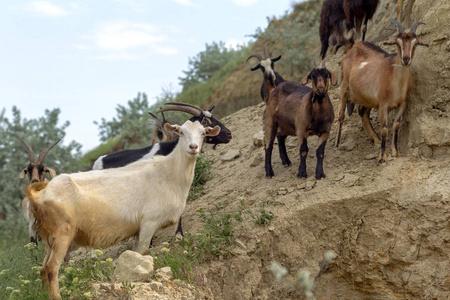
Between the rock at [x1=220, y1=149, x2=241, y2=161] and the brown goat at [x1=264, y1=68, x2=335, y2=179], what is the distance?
1559mm

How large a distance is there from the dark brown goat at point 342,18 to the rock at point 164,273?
6.76 metres

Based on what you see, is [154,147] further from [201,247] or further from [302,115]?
[201,247]

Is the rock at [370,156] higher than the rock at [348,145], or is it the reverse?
the rock at [348,145]

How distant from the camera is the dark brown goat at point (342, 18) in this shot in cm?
1485

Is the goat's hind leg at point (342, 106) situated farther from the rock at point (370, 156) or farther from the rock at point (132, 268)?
the rock at point (132, 268)

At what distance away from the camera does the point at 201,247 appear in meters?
10.6

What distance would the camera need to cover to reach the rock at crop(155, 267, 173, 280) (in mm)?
9555

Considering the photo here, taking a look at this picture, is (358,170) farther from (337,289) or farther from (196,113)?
(196,113)

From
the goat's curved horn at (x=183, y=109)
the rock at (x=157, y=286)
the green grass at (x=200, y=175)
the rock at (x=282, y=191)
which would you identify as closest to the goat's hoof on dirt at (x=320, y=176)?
the rock at (x=282, y=191)

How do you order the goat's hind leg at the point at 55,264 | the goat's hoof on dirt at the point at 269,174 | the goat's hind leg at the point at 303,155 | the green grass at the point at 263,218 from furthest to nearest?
1. the goat's hoof on dirt at the point at 269,174
2. the goat's hind leg at the point at 303,155
3. the green grass at the point at 263,218
4. the goat's hind leg at the point at 55,264

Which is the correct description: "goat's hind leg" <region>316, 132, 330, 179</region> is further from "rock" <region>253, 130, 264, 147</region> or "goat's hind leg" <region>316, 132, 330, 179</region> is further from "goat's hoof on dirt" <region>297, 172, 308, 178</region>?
"rock" <region>253, 130, 264, 147</region>

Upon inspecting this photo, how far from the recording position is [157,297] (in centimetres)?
908

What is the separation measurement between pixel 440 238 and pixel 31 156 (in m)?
6.82

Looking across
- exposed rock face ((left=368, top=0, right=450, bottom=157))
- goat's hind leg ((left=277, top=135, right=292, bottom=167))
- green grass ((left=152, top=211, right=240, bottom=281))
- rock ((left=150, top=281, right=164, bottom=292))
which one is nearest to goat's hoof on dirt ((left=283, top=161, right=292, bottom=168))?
goat's hind leg ((left=277, top=135, right=292, bottom=167))
